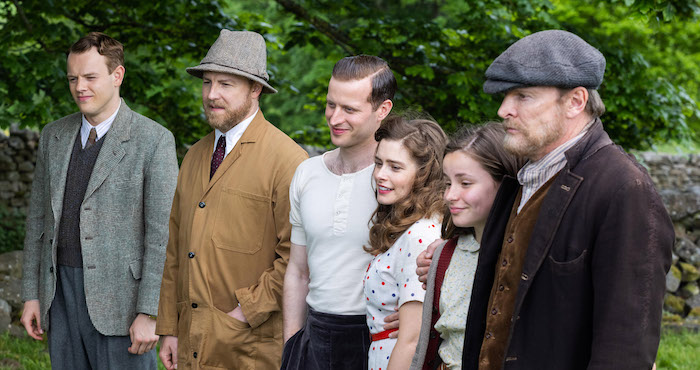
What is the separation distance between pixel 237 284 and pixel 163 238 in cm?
56

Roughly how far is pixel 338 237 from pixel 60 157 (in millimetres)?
1538

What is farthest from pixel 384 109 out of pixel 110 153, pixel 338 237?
pixel 110 153

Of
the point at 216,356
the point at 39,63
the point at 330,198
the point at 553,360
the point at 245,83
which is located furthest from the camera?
the point at 39,63

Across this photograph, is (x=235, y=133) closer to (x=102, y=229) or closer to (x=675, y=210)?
(x=102, y=229)

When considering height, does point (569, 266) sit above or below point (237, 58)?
below

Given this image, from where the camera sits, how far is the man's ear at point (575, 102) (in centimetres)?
182

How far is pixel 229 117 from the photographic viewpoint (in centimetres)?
320

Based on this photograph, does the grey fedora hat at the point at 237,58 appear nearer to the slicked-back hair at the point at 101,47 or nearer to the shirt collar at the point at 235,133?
the shirt collar at the point at 235,133

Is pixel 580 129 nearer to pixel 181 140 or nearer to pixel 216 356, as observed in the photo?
pixel 216 356

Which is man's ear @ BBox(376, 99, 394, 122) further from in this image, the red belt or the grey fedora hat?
the red belt

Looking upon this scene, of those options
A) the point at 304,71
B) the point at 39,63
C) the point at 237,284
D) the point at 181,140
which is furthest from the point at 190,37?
the point at 304,71

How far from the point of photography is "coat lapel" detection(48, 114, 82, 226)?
137 inches

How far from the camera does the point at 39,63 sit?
569 cm

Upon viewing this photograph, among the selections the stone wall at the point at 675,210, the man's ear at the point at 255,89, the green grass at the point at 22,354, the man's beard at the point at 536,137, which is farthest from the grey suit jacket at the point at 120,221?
the stone wall at the point at 675,210
